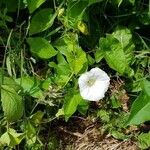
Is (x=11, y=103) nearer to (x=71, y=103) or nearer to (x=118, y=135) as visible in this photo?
(x=71, y=103)

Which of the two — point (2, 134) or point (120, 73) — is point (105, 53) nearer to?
point (120, 73)

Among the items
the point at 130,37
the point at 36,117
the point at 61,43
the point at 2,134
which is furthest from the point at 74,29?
the point at 2,134

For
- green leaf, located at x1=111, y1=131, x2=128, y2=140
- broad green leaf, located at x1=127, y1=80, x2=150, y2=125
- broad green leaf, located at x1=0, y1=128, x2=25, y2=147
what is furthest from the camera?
green leaf, located at x1=111, y1=131, x2=128, y2=140

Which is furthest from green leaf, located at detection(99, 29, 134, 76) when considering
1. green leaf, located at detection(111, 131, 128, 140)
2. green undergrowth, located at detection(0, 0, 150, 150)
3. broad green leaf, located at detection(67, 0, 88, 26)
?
green leaf, located at detection(111, 131, 128, 140)

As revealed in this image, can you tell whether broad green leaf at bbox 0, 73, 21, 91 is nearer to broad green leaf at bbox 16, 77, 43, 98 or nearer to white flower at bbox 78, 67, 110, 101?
broad green leaf at bbox 16, 77, 43, 98

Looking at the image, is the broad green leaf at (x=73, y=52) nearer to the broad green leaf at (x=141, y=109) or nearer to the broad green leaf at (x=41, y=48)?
the broad green leaf at (x=41, y=48)

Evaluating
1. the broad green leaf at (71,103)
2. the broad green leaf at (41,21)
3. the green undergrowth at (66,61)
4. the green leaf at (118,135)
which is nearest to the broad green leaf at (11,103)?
the green undergrowth at (66,61)
